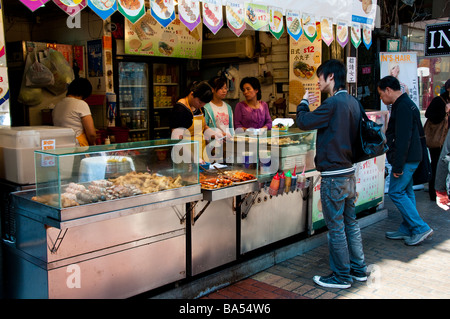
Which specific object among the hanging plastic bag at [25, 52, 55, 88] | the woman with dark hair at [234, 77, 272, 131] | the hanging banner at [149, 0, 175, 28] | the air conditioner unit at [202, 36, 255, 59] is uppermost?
the air conditioner unit at [202, 36, 255, 59]

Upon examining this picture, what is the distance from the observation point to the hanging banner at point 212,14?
14.3ft

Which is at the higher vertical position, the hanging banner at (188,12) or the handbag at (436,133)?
the hanging banner at (188,12)

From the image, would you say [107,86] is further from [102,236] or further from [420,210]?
[420,210]

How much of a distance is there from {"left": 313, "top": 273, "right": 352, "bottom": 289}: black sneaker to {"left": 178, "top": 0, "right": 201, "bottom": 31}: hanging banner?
111 inches

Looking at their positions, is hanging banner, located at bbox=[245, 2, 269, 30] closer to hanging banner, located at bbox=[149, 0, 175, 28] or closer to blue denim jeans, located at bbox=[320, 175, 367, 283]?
hanging banner, located at bbox=[149, 0, 175, 28]

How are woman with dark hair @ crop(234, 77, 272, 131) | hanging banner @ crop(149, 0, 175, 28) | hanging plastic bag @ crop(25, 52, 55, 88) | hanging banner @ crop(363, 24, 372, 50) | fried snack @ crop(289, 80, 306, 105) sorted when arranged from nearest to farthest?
hanging banner @ crop(149, 0, 175, 28) < woman with dark hair @ crop(234, 77, 272, 131) < hanging banner @ crop(363, 24, 372, 50) < hanging plastic bag @ crop(25, 52, 55, 88) < fried snack @ crop(289, 80, 306, 105)

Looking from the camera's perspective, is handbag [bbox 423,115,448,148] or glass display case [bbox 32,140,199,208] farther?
handbag [bbox 423,115,448,148]

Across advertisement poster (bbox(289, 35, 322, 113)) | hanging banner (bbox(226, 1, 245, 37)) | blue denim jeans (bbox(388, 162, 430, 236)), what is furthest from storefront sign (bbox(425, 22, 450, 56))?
hanging banner (bbox(226, 1, 245, 37))

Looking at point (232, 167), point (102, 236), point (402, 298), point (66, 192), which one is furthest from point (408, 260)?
point (66, 192)

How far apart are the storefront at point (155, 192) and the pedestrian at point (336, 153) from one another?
2.17ft

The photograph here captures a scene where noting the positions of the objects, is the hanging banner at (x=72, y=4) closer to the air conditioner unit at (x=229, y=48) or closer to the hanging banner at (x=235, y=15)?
the hanging banner at (x=235, y=15)

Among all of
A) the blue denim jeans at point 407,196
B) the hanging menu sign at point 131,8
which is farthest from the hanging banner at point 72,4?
the blue denim jeans at point 407,196

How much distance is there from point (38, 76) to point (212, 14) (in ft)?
12.6

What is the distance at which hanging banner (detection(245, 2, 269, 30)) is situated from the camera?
477cm
